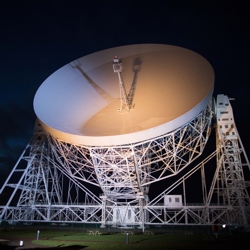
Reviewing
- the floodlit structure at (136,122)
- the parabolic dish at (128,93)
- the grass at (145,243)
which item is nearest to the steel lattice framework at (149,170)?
the floodlit structure at (136,122)

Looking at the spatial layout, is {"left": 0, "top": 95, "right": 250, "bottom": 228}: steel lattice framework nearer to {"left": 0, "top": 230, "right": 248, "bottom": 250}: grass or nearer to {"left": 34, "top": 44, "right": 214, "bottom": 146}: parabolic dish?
{"left": 34, "top": 44, "right": 214, "bottom": 146}: parabolic dish

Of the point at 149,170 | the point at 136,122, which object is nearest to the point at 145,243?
the point at 136,122

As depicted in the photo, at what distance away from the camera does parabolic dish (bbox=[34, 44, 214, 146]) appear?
18500 mm

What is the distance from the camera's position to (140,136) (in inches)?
701

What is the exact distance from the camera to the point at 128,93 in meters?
23.0

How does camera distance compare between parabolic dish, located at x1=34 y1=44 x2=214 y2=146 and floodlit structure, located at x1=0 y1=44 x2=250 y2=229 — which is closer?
parabolic dish, located at x1=34 y1=44 x2=214 y2=146

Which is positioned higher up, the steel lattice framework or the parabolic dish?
the parabolic dish

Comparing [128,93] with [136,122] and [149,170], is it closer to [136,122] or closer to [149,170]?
[136,122]

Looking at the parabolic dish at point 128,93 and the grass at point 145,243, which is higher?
the parabolic dish at point 128,93

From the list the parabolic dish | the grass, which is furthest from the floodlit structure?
the grass

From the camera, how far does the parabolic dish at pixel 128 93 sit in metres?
18.5

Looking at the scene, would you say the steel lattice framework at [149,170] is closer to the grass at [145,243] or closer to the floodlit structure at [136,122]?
the floodlit structure at [136,122]

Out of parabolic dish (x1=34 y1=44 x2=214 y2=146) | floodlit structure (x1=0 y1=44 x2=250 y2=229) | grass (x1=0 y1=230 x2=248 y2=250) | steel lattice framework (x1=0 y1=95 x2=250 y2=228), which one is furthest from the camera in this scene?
steel lattice framework (x1=0 y1=95 x2=250 y2=228)

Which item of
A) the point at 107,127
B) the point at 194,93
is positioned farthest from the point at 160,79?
the point at 107,127
